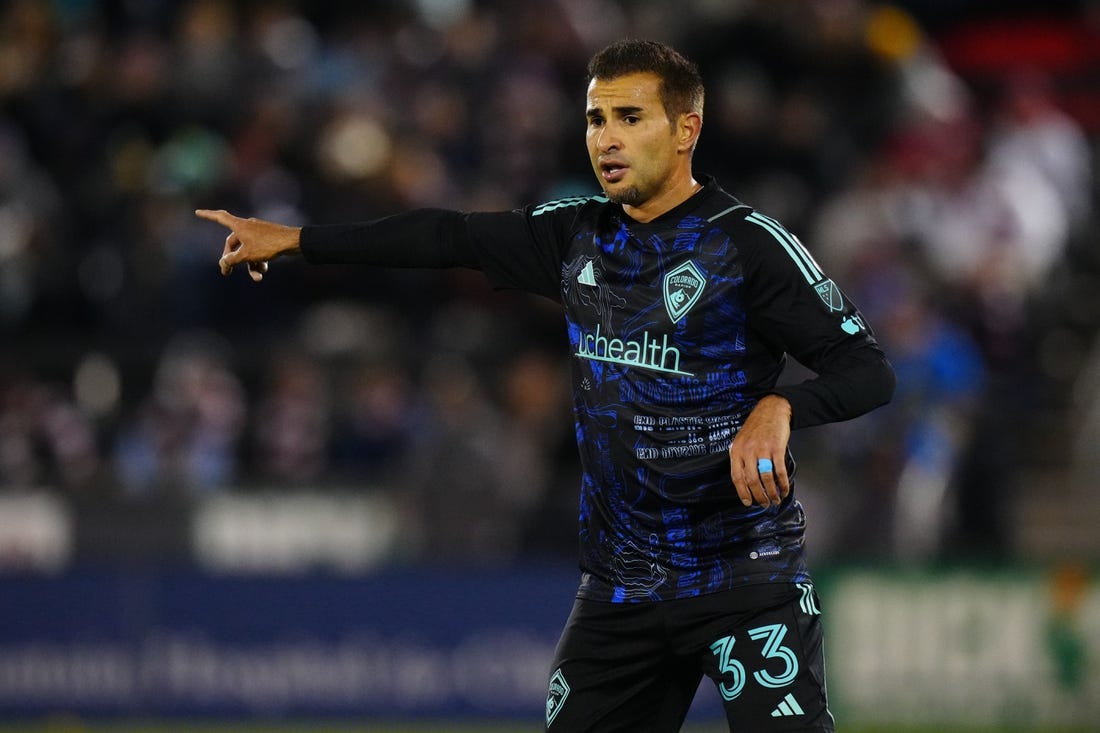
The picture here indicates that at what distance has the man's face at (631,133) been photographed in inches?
203

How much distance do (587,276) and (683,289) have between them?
0.33 meters

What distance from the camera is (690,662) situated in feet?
17.4

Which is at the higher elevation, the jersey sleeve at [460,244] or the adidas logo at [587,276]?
the jersey sleeve at [460,244]

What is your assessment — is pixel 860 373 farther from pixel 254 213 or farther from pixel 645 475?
pixel 254 213

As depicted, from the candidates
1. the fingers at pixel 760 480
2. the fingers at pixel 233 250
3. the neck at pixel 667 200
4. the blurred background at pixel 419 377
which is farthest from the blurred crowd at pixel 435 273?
the fingers at pixel 760 480

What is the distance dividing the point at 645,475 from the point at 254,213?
7931mm

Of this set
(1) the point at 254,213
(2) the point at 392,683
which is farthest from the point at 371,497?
(1) the point at 254,213

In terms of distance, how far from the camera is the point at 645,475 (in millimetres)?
5184

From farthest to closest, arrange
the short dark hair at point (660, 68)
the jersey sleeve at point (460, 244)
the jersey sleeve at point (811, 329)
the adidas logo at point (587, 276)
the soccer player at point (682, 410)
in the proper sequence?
1. the jersey sleeve at point (460, 244)
2. the adidas logo at point (587, 276)
3. the short dark hair at point (660, 68)
4. the soccer player at point (682, 410)
5. the jersey sleeve at point (811, 329)

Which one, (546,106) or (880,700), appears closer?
(880,700)

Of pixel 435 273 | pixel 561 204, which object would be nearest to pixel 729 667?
pixel 561 204

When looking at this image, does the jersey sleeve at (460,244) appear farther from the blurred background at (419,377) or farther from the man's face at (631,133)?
the blurred background at (419,377)

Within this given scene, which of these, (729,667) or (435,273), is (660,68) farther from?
(435,273)

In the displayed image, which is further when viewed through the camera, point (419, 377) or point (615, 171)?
point (419, 377)
